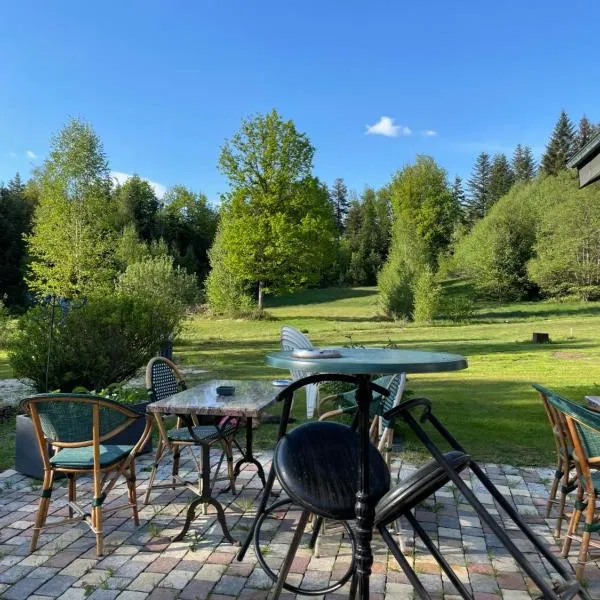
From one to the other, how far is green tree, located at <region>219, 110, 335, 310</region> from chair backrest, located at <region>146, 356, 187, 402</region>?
69.1ft

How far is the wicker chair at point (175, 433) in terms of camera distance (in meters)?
3.28

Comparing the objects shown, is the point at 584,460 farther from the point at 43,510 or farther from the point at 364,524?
the point at 43,510

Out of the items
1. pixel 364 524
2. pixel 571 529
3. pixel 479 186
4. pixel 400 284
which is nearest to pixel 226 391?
pixel 364 524

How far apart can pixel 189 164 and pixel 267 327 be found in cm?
1657

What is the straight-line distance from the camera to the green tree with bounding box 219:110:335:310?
25.3m

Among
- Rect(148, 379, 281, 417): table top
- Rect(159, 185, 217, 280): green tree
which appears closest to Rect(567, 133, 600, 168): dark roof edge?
Rect(148, 379, 281, 417): table top

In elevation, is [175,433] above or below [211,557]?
above

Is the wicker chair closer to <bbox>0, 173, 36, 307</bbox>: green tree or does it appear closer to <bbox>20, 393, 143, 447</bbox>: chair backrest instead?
<bbox>20, 393, 143, 447</bbox>: chair backrest

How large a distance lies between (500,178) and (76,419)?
2321 inches

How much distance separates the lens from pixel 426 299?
2184cm

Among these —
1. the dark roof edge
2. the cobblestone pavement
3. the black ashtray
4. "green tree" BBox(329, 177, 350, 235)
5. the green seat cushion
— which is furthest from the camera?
"green tree" BBox(329, 177, 350, 235)

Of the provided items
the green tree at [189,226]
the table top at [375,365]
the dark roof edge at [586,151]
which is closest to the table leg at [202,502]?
the table top at [375,365]

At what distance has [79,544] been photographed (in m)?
2.80

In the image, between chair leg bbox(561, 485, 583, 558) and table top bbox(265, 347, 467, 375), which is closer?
table top bbox(265, 347, 467, 375)
